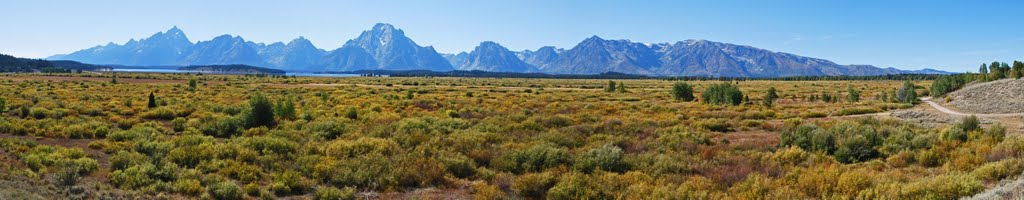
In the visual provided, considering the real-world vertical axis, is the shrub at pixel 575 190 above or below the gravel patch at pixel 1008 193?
below

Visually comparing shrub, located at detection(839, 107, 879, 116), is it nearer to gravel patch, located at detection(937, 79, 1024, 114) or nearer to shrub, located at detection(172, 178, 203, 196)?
gravel patch, located at detection(937, 79, 1024, 114)

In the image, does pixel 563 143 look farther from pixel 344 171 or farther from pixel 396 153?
pixel 344 171

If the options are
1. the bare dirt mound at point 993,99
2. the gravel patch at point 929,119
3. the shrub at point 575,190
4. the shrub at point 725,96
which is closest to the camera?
the shrub at point 575,190

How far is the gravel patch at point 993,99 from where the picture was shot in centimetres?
3219

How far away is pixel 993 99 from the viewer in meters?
38.9

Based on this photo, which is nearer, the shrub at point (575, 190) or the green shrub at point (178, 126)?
the shrub at point (575, 190)

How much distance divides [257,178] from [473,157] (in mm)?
5812

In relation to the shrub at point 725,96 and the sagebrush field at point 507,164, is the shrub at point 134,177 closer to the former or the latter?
the sagebrush field at point 507,164

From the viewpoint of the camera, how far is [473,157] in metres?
15.7

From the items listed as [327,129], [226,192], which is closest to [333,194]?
[226,192]

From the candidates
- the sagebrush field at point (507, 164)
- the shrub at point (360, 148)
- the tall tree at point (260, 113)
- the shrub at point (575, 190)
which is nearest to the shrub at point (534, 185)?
the sagebrush field at point (507, 164)

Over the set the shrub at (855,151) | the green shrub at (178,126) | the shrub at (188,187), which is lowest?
the green shrub at (178,126)

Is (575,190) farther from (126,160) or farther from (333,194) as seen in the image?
(126,160)

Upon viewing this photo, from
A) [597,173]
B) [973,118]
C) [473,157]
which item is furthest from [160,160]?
[973,118]
